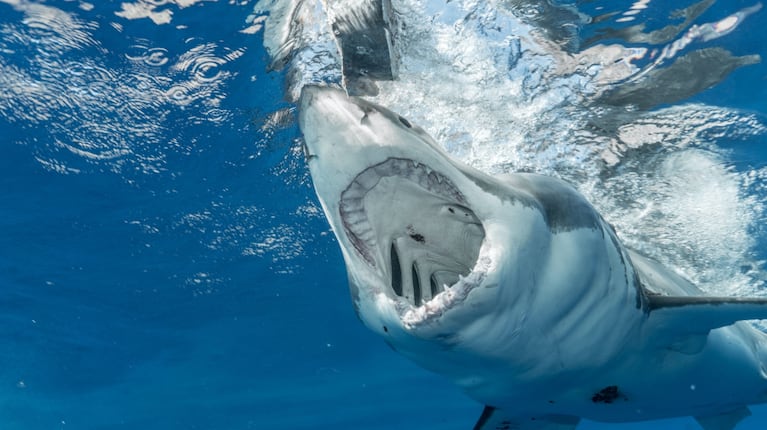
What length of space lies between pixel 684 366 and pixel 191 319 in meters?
15.9

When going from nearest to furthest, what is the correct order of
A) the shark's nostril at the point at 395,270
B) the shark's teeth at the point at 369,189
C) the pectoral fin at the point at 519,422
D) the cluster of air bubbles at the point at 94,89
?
1. the shark's teeth at the point at 369,189
2. the shark's nostril at the point at 395,270
3. the pectoral fin at the point at 519,422
4. the cluster of air bubbles at the point at 94,89

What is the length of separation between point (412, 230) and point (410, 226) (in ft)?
0.14

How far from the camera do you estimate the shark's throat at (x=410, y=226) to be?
9.54 ft

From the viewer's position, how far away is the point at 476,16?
19.8ft

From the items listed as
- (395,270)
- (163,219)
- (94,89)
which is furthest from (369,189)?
(163,219)

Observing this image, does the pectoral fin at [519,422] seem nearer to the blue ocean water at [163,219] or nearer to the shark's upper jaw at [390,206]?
the shark's upper jaw at [390,206]

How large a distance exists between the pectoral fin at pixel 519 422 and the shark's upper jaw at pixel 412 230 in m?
1.87

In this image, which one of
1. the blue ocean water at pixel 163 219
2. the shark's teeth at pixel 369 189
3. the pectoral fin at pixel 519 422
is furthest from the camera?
the blue ocean water at pixel 163 219

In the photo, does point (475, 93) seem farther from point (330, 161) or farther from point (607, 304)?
point (330, 161)

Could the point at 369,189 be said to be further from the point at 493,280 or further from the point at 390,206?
the point at 493,280

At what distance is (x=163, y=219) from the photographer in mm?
11883

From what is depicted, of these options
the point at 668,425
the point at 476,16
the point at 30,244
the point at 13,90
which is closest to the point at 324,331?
the point at 30,244

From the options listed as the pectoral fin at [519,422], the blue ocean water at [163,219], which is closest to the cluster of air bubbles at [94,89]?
the blue ocean water at [163,219]

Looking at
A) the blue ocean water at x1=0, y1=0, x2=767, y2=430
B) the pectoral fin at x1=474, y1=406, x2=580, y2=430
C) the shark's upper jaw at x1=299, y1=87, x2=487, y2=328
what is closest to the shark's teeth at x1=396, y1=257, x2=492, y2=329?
the shark's upper jaw at x1=299, y1=87, x2=487, y2=328
